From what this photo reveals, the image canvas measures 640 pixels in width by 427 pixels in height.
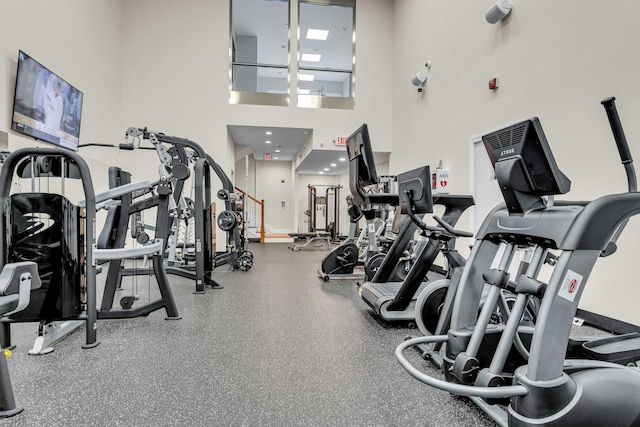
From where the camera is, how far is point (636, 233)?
2.52 meters

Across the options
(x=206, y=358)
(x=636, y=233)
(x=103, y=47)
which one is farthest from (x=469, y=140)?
(x=103, y=47)

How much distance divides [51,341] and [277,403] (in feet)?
5.68

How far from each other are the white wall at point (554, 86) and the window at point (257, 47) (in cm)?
352

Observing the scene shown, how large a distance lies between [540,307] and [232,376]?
1.52 metres

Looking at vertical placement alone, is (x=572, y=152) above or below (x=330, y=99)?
below

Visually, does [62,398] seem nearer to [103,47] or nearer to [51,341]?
[51,341]

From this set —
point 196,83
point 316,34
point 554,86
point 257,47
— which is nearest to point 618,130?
point 554,86

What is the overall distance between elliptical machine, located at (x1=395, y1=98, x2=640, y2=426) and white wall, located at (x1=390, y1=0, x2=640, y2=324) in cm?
146

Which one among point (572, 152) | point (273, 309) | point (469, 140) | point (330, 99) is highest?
point (330, 99)

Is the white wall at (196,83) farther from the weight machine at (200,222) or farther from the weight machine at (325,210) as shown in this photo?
the weight machine at (325,210)

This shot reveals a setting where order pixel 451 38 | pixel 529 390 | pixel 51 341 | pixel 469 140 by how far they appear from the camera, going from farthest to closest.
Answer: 1. pixel 451 38
2. pixel 469 140
3. pixel 51 341
4. pixel 529 390

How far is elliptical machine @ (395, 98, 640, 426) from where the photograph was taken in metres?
1.14

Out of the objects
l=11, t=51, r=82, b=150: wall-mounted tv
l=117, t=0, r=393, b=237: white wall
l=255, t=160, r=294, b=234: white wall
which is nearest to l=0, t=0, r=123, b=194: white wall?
l=11, t=51, r=82, b=150: wall-mounted tv

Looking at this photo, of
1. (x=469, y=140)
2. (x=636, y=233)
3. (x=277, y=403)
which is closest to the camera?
(x=277, y=403)
